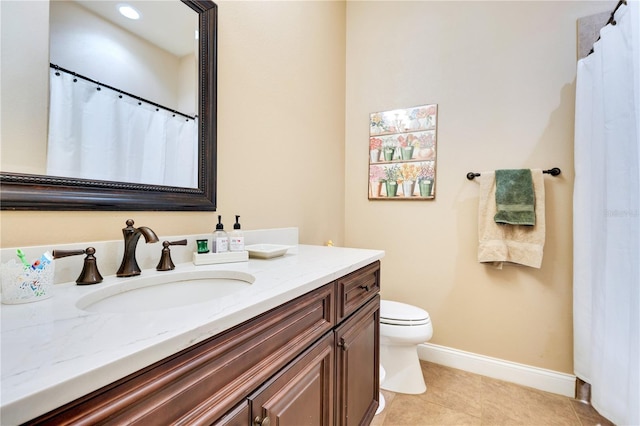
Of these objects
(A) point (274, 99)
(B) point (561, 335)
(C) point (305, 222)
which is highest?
(A) point (274, 99)

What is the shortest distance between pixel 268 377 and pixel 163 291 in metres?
0.43

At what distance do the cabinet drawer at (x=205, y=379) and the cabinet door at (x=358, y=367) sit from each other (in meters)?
0.28

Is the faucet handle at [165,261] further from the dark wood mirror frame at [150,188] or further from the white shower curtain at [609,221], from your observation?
the white shower curtain at [609,221]

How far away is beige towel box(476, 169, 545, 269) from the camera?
1.68m

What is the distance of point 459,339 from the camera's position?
1.95 meters

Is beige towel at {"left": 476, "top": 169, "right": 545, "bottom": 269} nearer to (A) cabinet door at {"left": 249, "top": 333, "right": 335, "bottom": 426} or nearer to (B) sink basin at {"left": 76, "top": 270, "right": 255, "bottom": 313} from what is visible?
(A) cabinet door at {"left": 249, "top": 333, "right": 335, "bottom": 426}

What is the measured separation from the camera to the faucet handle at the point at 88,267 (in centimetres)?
73

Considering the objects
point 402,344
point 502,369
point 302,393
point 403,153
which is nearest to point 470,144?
point 403,153

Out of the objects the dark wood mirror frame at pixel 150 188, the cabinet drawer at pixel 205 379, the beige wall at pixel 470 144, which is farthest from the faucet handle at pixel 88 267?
the beige wall at pixel 470 144

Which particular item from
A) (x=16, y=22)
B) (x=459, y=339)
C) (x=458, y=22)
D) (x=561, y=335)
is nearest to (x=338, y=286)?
(x=16, y=22)

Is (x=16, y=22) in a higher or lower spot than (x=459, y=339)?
higher

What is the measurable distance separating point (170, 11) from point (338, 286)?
3.90ft

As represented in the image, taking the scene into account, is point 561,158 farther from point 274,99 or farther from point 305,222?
point 274,99

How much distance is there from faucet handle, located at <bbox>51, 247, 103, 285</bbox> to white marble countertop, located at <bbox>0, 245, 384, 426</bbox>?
0.02 m
